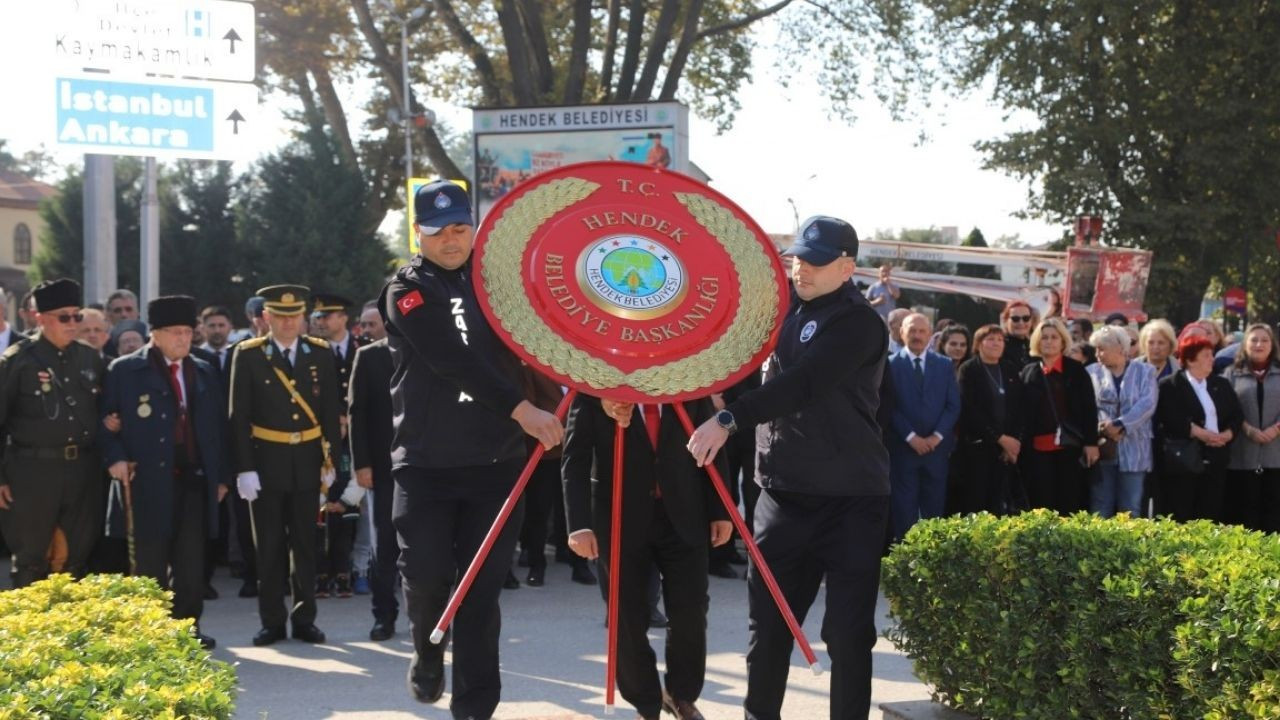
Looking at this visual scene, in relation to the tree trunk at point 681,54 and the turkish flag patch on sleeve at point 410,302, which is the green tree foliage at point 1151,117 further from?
the turkish flag patch on sleeve at point 410,302

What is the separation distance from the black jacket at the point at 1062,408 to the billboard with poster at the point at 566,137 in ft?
26.8

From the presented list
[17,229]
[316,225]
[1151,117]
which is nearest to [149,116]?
[1151,117]

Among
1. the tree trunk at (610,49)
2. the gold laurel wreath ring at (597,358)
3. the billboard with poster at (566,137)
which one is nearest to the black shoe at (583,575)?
the gold laurel wreath ring at (597,358)

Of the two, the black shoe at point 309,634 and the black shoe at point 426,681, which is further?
the black shoe at point 309,634

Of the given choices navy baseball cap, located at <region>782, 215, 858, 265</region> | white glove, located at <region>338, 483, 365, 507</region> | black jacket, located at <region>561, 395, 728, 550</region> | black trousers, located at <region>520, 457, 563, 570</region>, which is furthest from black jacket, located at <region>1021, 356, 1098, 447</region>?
navy baseball cap, located at <region>782, 215, 858, 265</region>

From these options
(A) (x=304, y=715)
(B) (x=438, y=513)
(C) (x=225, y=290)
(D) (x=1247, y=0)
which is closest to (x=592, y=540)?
(B) (x=438, y=513)

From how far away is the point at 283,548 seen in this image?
8.45 metres

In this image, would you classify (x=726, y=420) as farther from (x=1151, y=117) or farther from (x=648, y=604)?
(x=1151, y=117)

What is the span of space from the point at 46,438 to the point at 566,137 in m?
11.6

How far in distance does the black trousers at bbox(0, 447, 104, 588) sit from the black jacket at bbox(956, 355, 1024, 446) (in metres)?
6.29

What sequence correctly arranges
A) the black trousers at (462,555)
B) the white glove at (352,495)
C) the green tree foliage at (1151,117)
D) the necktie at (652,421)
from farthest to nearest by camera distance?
the green tree foliage at (1151,117) → the white glove at (352,495) → the necktie at (652,421) → the black trousers at (462,555)

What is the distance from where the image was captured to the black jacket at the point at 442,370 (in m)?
5.13

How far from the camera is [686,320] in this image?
501 centimetres

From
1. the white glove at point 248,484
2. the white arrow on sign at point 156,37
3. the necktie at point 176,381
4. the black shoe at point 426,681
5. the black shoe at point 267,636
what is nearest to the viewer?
the black shoe at point 426,681
